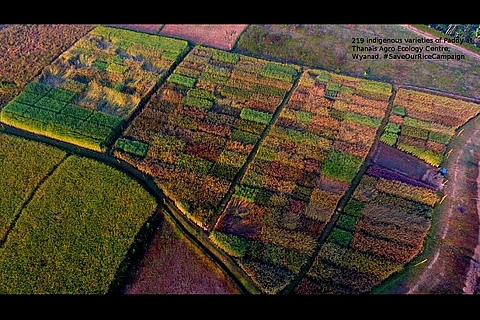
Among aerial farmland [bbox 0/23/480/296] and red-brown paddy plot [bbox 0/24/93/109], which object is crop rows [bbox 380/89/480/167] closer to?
aerial farmland [bbox 0/23/480/296]

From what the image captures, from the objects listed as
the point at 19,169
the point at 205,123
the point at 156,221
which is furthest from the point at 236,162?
the point at 19,169

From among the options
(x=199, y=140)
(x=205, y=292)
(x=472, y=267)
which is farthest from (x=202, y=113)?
(x=472, y=267)

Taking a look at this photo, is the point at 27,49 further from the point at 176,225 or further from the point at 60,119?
the point at 176,225

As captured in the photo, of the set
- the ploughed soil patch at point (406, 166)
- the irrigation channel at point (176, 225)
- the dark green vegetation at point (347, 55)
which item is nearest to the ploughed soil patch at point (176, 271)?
the irrigation channel at point (176, 225)

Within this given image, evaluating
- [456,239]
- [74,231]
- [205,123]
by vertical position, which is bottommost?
[74,231]

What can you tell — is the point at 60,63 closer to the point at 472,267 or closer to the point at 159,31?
the point at 159,31

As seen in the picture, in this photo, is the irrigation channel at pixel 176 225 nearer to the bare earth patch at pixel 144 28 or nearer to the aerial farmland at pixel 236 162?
the aerial farmland at pixel 236 162
